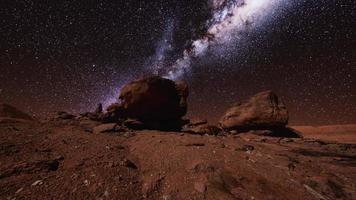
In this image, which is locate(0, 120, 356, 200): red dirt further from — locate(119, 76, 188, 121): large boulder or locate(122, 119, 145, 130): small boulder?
locate(119, 76, 188, 121): large boulder

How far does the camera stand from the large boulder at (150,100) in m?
11.9

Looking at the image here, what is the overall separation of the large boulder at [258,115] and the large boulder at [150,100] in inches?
234

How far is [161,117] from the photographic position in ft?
40.7

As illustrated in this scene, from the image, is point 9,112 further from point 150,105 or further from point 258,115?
point 258,115

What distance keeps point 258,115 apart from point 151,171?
12524 millimetres

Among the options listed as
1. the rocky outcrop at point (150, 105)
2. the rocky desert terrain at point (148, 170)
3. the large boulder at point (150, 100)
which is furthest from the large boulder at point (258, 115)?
the rocky desert terrain at point (148, 170)

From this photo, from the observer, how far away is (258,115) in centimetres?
1580

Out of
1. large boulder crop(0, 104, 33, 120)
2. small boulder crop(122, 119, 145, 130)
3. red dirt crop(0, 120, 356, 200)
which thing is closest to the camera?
red dirt crop(0, 120, 356, 200)

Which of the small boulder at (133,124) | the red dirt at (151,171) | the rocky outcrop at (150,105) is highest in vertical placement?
the rocky outcrop at (150,105)

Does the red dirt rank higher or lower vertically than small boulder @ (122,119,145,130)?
lower

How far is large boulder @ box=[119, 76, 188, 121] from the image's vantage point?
1186cm

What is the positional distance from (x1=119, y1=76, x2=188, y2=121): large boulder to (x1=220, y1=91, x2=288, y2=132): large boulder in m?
5.95

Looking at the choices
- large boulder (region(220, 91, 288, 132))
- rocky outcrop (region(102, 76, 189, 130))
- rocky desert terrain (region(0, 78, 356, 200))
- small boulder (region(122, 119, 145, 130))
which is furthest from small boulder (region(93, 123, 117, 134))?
large boulder (region(220, 91, 288, 132))

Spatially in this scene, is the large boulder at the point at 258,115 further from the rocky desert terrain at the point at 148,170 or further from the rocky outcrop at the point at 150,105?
the rocky desert terrain at the point at 148,170
